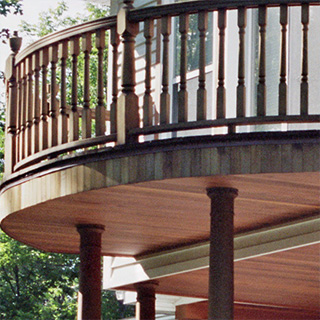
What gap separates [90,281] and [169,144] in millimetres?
2205

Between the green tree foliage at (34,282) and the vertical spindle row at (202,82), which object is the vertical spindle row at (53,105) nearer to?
the vertical spindle row at (202,82)

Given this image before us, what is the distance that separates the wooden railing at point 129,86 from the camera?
21.4 feet

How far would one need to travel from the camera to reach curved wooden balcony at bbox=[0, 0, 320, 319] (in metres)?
6.51

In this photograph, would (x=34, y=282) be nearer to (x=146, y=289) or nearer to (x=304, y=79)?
(x=146, y=289)

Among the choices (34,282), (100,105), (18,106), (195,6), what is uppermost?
(195,6)

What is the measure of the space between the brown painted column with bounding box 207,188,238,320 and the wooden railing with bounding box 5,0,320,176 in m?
0.62

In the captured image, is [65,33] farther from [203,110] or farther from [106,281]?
[106,281]

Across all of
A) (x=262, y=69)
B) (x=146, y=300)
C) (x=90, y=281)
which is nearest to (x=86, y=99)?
(x=262, y=69)

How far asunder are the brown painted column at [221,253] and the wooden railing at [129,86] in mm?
619

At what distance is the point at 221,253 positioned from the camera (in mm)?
6898

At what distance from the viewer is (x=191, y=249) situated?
988cm

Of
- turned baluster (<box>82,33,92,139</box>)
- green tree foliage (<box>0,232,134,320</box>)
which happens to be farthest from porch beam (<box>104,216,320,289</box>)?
green tree foliage (<box>0,232,134,320</box>)

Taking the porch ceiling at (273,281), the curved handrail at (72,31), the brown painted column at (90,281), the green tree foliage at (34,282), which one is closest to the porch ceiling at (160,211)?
the brown painted column at (90,281)

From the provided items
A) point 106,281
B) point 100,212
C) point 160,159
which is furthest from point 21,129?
point 106,281
